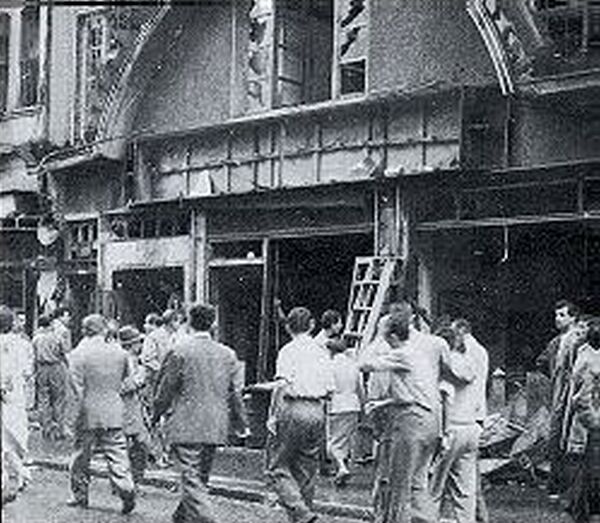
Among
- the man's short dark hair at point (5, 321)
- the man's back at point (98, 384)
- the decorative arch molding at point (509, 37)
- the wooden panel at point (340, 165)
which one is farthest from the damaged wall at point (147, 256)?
the man's short dark hair at point (5, 321)

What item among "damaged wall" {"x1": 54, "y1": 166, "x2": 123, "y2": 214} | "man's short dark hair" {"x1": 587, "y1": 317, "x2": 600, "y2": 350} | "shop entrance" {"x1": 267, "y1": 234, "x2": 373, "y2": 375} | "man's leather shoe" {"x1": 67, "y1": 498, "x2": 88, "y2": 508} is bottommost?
"man's leather shoe" {"x1": 67, "y1": 498, "x2": 88, "y2": 508}

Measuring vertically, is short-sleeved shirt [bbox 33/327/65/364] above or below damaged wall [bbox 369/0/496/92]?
below

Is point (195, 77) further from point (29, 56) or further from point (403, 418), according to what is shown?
point (403, 418)

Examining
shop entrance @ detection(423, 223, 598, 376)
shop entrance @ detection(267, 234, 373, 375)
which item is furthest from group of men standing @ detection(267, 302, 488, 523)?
shop entrance @ detection(267, 234, 373, 375)

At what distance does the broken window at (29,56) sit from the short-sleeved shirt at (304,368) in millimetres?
15080

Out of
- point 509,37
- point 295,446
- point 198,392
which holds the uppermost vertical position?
point 509,37

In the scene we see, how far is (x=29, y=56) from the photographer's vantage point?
2533 centimetres

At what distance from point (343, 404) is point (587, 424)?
4116 millimetres

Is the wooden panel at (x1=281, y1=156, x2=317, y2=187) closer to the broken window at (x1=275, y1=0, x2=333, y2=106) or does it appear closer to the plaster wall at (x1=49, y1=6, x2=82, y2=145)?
the broken window at (x1=275, y1=0, x2=333, y2=106)

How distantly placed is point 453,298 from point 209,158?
500 centimetres

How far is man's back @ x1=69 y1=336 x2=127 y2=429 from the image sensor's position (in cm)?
1269

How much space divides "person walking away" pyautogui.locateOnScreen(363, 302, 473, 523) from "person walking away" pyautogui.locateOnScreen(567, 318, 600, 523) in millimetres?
2025

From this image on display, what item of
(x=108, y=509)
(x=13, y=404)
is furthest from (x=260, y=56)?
(x=13, y=404)

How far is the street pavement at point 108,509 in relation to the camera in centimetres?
1212
